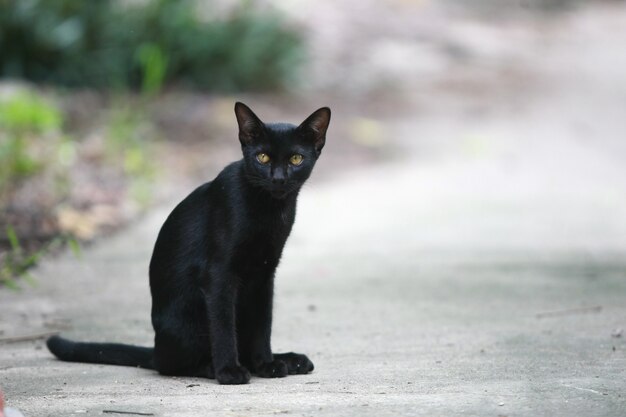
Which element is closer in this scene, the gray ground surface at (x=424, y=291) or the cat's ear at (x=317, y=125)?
the gray ground surface at (x=424, y=291)

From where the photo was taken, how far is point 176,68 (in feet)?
38.4

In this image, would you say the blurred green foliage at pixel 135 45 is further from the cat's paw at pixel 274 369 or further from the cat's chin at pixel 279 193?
the cat's paw at pixel 274 369

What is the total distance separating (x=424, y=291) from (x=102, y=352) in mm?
2133

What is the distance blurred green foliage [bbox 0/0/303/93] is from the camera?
422 inches

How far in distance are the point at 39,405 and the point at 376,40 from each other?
14.0 meters

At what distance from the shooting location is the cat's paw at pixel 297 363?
373 centimetres

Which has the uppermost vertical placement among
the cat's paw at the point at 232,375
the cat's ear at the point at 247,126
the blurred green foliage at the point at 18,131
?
the blurred green foliage at the point at 18,131

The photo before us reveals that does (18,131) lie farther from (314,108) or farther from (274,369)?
(314,108)

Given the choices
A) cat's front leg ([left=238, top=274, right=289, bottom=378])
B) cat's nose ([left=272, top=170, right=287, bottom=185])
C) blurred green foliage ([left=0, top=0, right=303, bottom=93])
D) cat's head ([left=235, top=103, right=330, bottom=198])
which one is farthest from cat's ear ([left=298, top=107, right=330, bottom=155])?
blurred green foliage ([left=0, top=0, right=303, bottom=93])

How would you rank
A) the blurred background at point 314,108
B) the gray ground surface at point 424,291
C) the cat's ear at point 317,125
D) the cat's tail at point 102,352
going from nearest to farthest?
the gray ground surface at point 424,291
the cat's ear at point 317,125
the cat's tail at point 102,352
the blurred background at point 314,108

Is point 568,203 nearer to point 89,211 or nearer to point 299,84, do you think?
point 89,211

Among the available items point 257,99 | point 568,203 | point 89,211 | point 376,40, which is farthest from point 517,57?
point 89,211

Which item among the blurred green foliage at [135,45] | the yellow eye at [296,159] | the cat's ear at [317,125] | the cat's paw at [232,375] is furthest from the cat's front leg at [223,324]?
the blurred green foliage at [135,45]

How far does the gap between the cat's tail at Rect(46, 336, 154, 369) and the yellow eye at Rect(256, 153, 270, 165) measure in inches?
35.1
